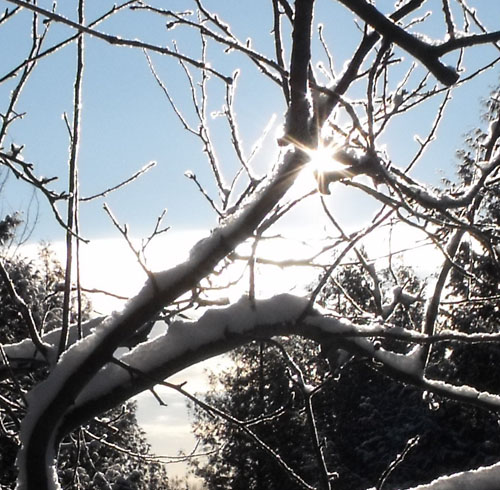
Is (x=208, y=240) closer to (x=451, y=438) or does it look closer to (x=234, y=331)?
(x=234, y=331)

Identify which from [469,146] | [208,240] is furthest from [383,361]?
[469,146]

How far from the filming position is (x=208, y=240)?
5.70ft

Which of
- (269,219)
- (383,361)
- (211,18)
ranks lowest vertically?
(383,361)

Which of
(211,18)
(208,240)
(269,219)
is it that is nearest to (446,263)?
(269,219)

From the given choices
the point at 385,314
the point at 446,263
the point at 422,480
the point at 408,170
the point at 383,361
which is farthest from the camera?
the point at 422,480

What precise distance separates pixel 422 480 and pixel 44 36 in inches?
739

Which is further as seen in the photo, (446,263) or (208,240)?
(446,263)

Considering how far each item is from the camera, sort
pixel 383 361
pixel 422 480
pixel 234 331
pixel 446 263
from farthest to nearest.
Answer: pixel 422 480 < pixel 446 263 < pixel 383 361 < pixel 234 331

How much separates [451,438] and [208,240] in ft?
63.1

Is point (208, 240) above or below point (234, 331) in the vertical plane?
above

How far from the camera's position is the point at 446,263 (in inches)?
89.3

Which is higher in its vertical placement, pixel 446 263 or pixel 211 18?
pixel 211 18

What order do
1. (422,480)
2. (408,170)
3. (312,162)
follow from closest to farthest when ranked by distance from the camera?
(312,162), (408,170), (422,480)

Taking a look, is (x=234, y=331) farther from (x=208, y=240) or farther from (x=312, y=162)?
(x=312, y=162)
